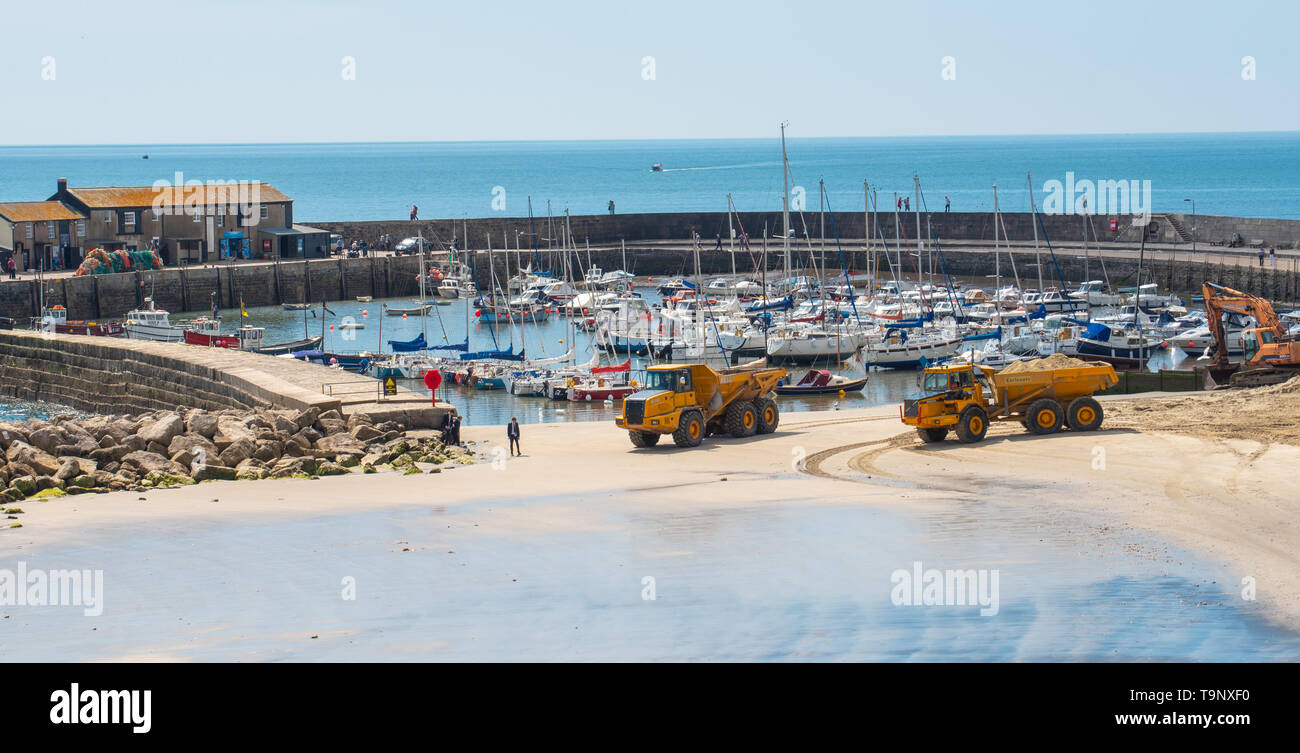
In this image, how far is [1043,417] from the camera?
2730cm

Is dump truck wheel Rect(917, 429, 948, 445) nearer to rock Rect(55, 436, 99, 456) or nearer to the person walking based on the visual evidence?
the person walking

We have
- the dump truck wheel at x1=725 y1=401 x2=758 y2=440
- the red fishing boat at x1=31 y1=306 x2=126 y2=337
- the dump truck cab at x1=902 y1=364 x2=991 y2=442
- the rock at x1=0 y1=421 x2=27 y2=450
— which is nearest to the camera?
the rock at x1=0 y1=421 x2=27 y2=450

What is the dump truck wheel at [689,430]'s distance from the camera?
27.2 metres

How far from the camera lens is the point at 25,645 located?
1254cm

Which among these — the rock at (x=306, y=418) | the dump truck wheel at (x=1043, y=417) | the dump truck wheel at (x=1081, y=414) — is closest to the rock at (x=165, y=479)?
the rock at (x=306, y=418)

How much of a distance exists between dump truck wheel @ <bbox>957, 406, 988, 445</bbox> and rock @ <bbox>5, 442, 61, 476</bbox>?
1638 centimetres

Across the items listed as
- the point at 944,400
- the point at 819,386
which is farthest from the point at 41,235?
the point at 944,400

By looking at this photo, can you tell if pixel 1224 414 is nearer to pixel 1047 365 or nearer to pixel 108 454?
pixel 1047 365

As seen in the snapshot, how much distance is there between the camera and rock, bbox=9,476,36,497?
21.0 meters

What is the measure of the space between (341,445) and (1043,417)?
13.8 meters

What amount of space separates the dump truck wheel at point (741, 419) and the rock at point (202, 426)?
1033cm

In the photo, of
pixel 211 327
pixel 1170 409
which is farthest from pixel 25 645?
pixel 211 327

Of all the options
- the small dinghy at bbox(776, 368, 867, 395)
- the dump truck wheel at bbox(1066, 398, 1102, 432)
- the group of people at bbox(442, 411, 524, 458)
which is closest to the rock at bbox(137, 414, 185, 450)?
the group of people at bbox(442, 411, 524, 458)
